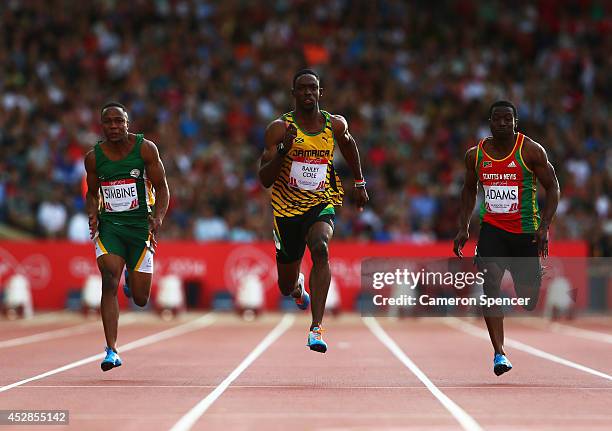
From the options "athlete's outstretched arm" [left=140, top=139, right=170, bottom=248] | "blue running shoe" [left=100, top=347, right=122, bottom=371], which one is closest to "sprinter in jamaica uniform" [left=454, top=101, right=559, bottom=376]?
"athlete's outstretched arm" [left=140, top=139, right=170, bottom=248]

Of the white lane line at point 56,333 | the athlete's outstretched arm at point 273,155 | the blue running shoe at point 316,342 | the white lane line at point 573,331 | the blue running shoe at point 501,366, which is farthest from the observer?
the white lane line at point 573,331

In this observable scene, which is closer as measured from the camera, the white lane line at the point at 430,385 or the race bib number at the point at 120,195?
Answer: the white lane line at the point at 430,385

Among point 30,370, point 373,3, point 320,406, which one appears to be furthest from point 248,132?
point 320,406

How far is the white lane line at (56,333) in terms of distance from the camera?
15.2m

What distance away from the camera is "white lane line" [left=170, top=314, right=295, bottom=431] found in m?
7.20

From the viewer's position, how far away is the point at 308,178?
32.5ft

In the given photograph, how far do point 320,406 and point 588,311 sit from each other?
48.3 ft

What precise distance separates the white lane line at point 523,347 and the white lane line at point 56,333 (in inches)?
221

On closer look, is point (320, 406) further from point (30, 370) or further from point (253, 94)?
point (253, 94)

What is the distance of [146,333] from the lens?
17344 mm

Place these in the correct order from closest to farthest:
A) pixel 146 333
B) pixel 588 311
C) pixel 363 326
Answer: pixel 146 333 < pixel 363 326 < pixel 588 311

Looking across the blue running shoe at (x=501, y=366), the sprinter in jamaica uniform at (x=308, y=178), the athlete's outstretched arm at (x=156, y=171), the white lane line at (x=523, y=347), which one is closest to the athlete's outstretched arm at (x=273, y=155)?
the sprinter in jamaica uniform at (x=308, y=178)

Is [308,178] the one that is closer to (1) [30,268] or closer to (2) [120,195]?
(2) [120,195]
